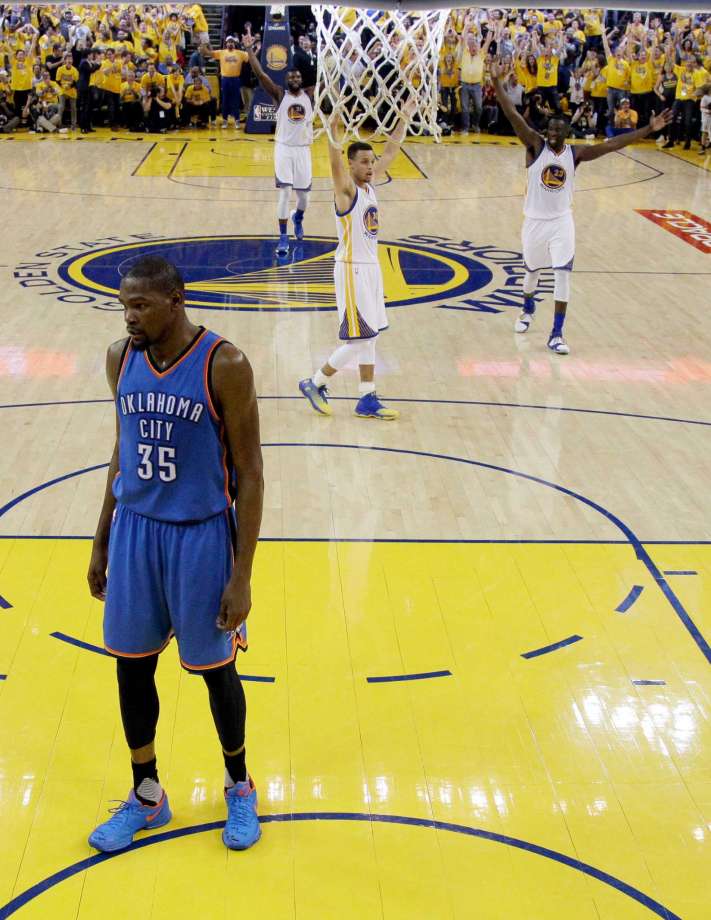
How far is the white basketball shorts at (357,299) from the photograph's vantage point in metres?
6.97

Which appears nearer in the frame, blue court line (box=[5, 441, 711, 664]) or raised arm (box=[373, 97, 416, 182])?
blue court line (box=[5, 441, 711, 664])

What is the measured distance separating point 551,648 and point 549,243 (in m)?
4.79

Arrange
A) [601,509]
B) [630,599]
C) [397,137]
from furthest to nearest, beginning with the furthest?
[397,137]
[601,509]
[630,599]

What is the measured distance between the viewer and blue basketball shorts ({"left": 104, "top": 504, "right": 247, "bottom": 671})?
314cm

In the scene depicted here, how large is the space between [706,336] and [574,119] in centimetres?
1207

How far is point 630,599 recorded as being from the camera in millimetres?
4953

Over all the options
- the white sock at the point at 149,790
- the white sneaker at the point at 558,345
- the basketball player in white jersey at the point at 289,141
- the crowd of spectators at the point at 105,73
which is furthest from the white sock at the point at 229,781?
the crowd of spectators at the point at 105,73

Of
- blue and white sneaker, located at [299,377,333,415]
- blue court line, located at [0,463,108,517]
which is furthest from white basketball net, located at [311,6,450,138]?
blue court line, located at [0,463,108,517]

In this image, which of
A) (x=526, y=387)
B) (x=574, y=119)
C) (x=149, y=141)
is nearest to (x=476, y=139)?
(x=574, y=119)

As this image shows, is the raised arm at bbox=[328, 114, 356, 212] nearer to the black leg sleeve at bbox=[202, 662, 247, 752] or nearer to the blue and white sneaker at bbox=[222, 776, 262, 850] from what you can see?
the black leg sleeve at bbox=[202, 662, 247, 752]

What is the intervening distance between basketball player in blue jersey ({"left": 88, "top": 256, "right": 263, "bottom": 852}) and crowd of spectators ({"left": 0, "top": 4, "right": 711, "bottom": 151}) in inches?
650

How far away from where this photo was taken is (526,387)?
25.5ft

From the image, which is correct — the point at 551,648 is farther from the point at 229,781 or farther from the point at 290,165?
the point at 290,165

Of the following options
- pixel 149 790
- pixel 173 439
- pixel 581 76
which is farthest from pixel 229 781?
pixel 581 76
